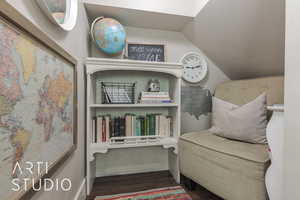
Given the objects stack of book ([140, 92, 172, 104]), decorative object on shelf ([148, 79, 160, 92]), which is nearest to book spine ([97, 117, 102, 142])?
stack of book ([140, 92, 172, 104])

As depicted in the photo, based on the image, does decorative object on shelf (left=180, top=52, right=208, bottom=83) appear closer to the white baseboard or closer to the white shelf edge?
the white shelf edge

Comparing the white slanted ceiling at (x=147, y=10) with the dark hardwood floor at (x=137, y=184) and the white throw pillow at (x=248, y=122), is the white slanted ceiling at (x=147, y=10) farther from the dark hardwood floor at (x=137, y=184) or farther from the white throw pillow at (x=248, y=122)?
the dark hardwood floor at (x=137, y=184)

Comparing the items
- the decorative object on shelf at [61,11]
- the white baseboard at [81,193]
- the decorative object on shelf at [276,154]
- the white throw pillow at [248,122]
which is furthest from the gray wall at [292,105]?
the white baseboard at [81,193]

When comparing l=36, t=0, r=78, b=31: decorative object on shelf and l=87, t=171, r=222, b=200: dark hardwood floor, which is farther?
l=87, t=171, r=222, b=200: dark hardwood floor

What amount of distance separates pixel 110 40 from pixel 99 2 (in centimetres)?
37

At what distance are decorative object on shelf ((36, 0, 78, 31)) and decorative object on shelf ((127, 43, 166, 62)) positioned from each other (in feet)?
2.65

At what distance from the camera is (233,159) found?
102 cm

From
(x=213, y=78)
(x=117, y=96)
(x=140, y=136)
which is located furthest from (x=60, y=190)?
(x=213, y=78)

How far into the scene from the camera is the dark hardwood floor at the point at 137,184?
1358 millimetres

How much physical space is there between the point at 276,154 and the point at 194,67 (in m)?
1.36

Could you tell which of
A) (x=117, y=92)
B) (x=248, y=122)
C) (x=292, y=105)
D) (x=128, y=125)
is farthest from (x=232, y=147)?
(x=117, y=92)

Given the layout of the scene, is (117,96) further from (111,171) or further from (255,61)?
(255,61)

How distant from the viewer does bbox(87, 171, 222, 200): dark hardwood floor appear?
1.36 metres

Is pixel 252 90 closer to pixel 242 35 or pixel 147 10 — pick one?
pixel 242 35
